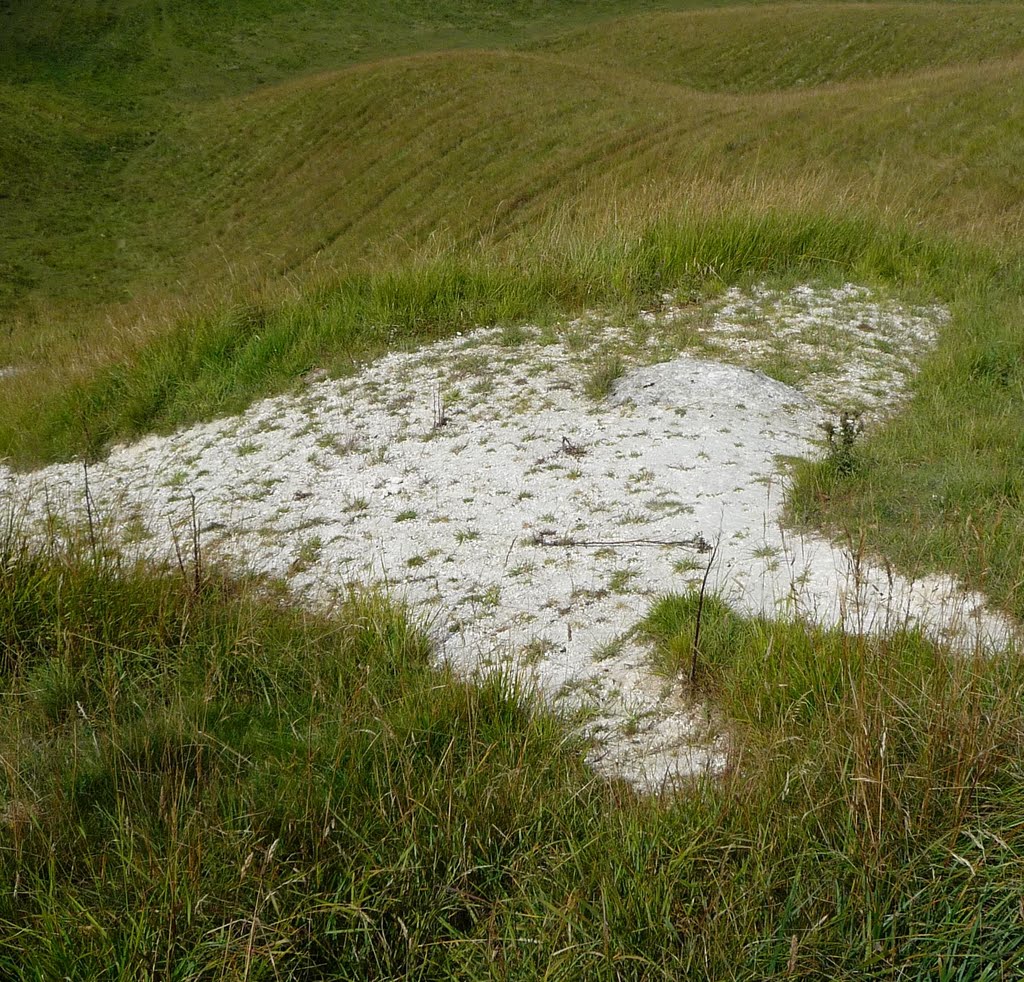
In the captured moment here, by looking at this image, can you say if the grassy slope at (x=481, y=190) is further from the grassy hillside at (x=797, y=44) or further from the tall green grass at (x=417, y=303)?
the grassy hillside at (x=797, y=44)

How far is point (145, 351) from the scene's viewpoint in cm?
803

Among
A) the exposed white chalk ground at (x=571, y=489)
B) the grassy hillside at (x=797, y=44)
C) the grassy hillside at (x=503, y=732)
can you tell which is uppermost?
the grassy hillside at (x=797, y=44)

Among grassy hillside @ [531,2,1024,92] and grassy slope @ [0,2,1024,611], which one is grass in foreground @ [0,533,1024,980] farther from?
grassy hillside @ [531,2,1024,92]

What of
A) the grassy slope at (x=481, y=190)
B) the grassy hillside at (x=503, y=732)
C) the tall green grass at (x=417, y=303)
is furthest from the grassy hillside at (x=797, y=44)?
the tall green grass at (x=417, y=303)

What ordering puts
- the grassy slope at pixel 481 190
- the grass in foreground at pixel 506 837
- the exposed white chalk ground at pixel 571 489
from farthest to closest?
1. the grassy slope at pixel 481 190
2. the exposed white chalk ground at pixel 571 489
3. the grass in foreground at pixel 506 837

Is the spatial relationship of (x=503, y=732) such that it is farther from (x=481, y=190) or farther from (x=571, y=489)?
(x=481, y=190)

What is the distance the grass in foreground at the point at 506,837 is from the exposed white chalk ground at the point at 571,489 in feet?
1.17

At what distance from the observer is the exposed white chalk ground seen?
150 inches

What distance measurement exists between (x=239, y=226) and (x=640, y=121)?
456 inches

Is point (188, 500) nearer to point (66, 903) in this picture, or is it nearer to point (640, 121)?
point (66, 903)

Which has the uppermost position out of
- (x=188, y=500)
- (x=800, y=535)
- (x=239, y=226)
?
(x=800, y=535)

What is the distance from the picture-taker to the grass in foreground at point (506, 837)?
85.1 inches

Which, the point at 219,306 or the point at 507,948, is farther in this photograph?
the point at 219,306

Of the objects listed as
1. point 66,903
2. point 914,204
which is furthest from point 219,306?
point 914,204
